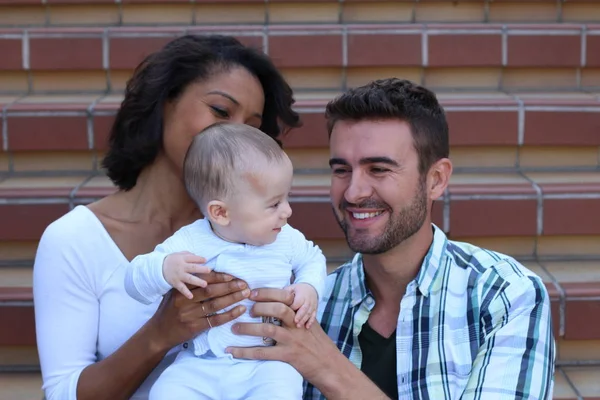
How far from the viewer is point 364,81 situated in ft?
12.6

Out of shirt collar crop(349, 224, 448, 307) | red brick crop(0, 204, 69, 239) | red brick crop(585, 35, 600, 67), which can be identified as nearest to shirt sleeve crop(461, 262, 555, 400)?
shirt collar crop(349, 224, 448, 307)

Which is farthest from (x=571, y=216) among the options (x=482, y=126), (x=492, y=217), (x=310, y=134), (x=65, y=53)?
(x=65, y=53)

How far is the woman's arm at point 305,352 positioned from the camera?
1.80 meters

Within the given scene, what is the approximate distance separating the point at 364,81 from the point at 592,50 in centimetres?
112

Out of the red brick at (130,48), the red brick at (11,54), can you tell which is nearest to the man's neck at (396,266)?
the red brick at (130,48)

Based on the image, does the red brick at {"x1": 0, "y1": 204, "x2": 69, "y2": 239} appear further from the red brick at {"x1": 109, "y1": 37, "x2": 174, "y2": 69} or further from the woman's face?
the woman's face

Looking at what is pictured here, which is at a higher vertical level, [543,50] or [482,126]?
[543,50]

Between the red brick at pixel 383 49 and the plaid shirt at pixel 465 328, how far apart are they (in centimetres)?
185

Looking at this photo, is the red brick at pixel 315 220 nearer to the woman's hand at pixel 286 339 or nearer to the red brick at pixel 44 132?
the red brick at pixel 44 132

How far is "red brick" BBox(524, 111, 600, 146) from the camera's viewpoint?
3492 millimetres

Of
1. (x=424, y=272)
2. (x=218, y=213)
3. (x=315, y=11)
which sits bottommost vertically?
(x=424, y=272)

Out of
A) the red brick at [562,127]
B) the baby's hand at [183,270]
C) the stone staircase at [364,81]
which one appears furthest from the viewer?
the red brick at [562,127]

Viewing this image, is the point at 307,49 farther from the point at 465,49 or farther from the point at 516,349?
the point at 516,349

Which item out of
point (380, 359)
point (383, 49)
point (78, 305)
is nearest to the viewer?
point (78, 305)
